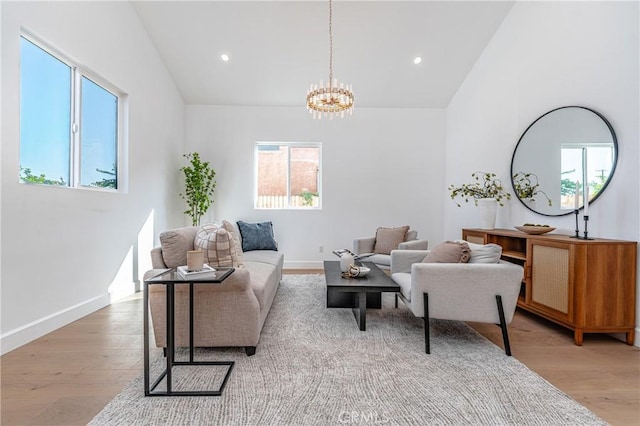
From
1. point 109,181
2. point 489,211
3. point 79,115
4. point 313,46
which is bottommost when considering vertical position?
point 489,211

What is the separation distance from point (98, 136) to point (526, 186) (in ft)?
16.2

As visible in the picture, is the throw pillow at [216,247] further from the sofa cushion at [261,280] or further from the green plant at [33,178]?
the green plant at [33,178]

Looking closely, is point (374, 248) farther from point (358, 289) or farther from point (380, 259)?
point (358, 289)

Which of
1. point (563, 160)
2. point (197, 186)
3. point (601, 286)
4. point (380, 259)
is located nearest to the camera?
point (601, 286)

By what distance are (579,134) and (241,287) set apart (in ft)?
→ 11.2

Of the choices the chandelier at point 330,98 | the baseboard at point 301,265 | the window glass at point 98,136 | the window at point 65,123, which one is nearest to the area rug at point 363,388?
the window at point 65,123

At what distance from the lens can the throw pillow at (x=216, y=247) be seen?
241 cm

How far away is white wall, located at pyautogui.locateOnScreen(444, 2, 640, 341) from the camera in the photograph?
2676 mm

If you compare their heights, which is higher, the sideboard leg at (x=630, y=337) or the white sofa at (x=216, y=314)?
the white sofa at (x=216, y=314)

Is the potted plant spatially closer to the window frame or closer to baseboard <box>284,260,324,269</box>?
baseboard <box>284,260,324,269</box>

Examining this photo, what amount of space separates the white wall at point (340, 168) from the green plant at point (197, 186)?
15 cm

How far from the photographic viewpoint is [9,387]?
1924mm

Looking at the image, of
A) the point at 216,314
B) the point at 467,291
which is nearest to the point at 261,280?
the point at 216,314

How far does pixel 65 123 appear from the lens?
3.11 meters
